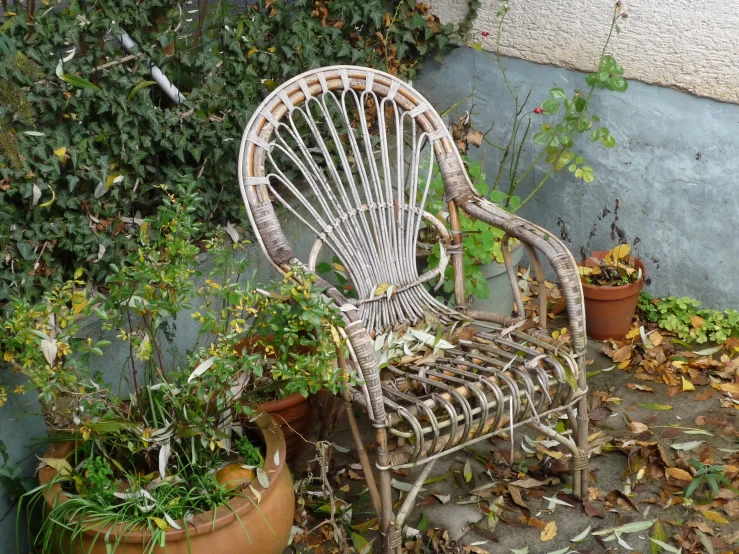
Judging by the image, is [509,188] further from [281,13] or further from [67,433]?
[67,433]

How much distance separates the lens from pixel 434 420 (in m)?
2.44

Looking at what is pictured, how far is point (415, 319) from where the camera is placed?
117 inches

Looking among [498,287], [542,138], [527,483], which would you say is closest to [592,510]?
[527,483]

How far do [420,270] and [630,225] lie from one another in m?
1.00

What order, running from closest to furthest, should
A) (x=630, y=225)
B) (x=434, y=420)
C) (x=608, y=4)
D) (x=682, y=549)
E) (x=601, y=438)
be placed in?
(x=434, y=420)
(x=682, y=549)
(x=601, y=438)
(x=608, y=4)
(x=630, y=225)

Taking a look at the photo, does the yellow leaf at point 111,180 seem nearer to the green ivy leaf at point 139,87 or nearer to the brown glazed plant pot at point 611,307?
the green ivy leaf at point 139,87

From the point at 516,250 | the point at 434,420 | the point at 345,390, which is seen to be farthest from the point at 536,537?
the point at 516,250

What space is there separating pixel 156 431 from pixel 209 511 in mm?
275

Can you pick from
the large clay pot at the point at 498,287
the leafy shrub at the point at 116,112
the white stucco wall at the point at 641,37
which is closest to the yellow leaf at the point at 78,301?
the leafy shrub at the point at 116,112

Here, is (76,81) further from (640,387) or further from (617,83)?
(640,387)

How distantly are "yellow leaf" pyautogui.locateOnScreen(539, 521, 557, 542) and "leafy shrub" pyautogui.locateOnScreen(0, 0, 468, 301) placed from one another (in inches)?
62.0

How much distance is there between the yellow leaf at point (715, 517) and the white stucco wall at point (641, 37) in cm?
160

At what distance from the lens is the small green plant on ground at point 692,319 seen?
3.65m

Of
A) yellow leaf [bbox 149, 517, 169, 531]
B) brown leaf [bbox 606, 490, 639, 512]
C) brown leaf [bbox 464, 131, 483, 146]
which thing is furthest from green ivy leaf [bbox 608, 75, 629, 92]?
yellow leaf [bbox 149, 517, 169, 531]
